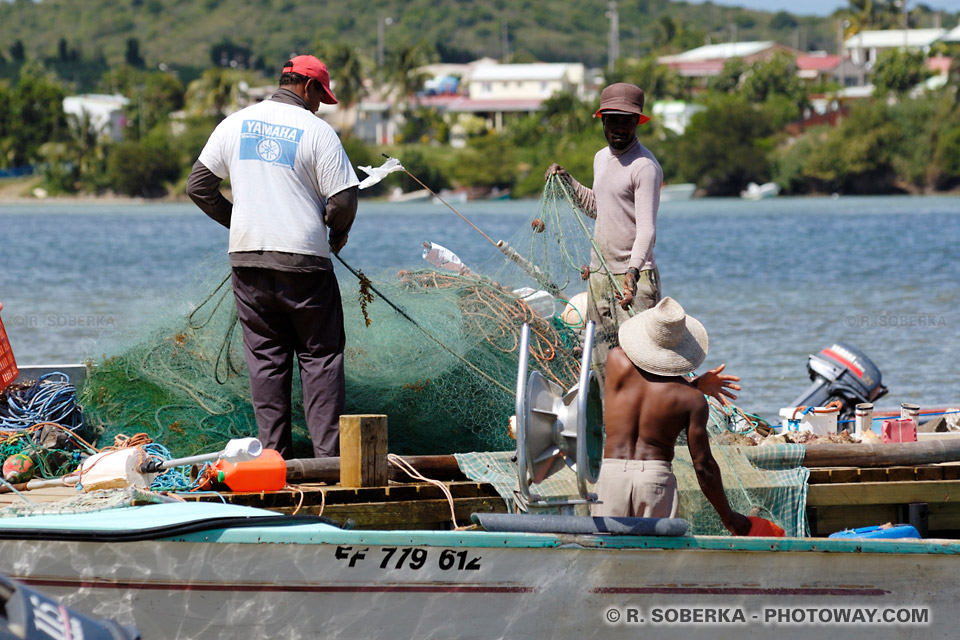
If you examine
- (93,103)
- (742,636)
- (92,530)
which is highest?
(92,530)

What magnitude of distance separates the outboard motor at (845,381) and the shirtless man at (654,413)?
12.0ft

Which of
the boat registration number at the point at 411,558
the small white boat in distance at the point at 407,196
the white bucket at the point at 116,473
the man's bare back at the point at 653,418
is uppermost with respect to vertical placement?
the man's bare back at the point at 653,418

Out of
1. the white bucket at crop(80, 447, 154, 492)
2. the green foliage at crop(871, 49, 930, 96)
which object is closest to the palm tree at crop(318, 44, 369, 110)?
the green foliage at crop(871, 49, 930, 96)

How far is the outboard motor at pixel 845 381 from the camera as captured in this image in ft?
27.9

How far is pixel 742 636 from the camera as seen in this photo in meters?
5.20

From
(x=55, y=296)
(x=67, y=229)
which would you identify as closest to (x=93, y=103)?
(x=67, y=229)

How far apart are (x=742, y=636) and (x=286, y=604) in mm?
1824

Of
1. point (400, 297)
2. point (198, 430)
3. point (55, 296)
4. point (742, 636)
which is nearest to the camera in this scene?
point (742, 636)

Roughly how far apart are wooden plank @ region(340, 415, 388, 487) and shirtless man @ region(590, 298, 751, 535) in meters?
1.06

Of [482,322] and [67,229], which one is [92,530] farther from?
[67,229]
